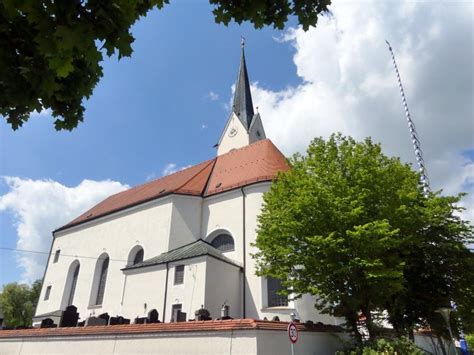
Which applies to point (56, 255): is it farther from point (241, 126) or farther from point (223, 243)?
point (241, 126)

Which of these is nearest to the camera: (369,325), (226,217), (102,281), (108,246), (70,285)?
(369,325)

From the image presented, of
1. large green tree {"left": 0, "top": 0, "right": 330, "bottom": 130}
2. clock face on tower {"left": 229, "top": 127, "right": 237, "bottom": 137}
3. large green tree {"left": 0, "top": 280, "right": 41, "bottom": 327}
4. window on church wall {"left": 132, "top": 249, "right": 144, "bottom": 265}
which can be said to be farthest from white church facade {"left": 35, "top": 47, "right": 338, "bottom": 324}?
large green tree {"left": 0, "top": 280, "right": 41, "bottom": 327}

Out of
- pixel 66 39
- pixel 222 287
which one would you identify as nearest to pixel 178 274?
pixel 222 287

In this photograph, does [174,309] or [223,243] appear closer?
[174,309]

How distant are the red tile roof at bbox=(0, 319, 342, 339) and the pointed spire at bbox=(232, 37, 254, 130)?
2663 centimetres

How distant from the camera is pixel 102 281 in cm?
2712

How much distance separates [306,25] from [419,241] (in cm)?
1330

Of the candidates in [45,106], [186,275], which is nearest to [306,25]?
[45,106]

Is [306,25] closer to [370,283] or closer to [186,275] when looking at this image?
[370,283]

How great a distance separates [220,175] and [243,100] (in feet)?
50.2

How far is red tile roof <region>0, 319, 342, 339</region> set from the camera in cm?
978

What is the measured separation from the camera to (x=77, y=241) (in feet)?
100

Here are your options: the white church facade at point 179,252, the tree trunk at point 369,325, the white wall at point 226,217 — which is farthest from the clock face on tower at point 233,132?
the tree trunk at point 369,325

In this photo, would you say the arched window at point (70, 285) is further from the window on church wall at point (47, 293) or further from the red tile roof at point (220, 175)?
the red tile roof at point (220, 175)
